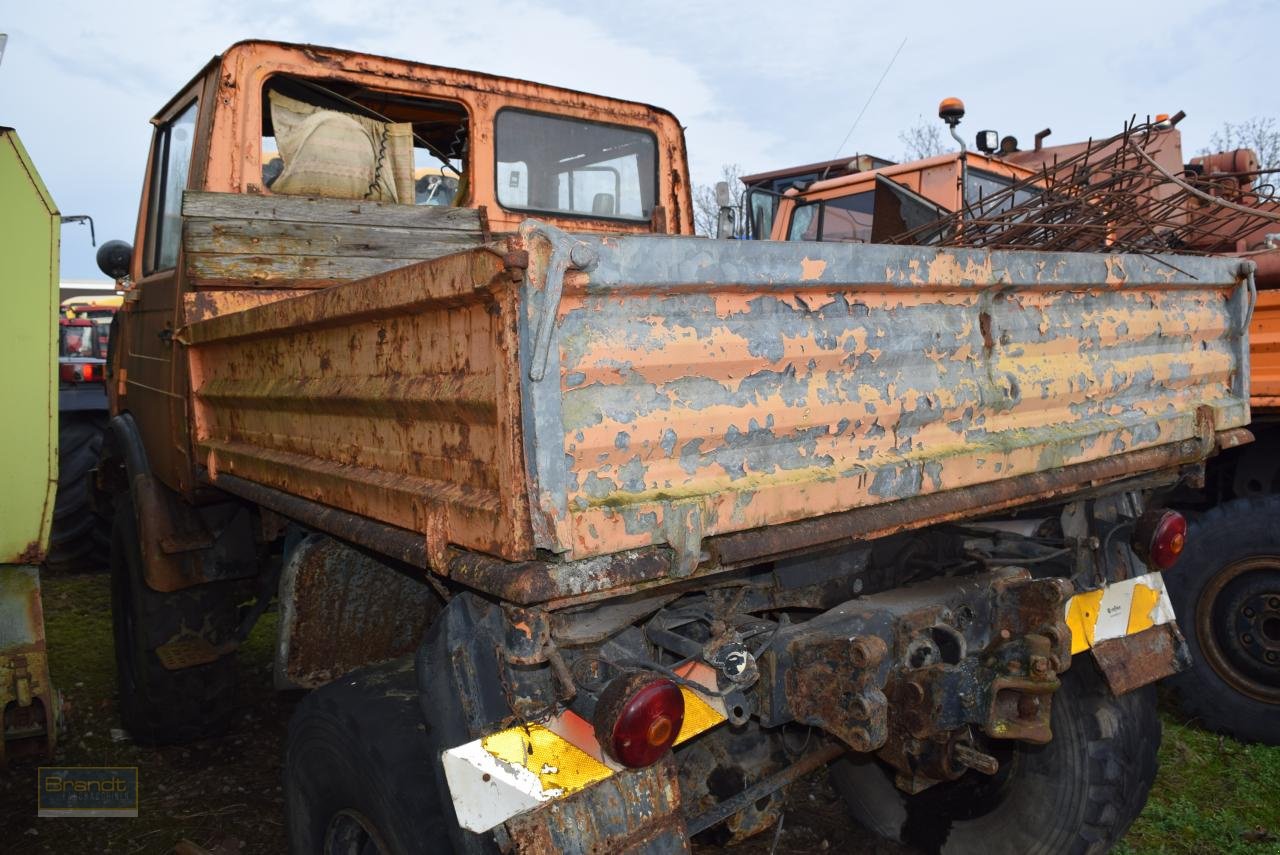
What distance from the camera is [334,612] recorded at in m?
2.69

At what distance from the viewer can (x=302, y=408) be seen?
2.49m

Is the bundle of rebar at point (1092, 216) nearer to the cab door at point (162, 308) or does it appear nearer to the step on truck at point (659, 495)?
the step on truck at point (659, 495)

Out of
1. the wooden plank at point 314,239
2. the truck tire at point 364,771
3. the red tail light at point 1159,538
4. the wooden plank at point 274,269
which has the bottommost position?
the truck tire at point 364,771

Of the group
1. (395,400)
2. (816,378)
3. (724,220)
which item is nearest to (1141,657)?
(816,378)

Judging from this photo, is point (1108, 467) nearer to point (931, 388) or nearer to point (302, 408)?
point (931, 388)

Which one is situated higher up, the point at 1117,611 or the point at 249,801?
the point at 1117,611

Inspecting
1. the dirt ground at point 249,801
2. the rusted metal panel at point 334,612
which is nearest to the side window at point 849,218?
the dirt ground at point 249,801

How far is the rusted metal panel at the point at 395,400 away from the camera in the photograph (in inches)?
63.7

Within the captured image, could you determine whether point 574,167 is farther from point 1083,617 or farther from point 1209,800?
point 1209,800

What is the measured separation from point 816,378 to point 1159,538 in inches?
50.0

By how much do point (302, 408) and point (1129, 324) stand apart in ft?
7.27

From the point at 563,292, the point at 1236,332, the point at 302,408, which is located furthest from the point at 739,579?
the point at 1236,332

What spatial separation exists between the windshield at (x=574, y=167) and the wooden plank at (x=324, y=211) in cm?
38

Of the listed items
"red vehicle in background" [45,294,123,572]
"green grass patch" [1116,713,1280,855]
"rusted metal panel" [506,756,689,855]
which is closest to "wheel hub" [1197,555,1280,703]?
"green grass patch" [1116,713,1280,855]
